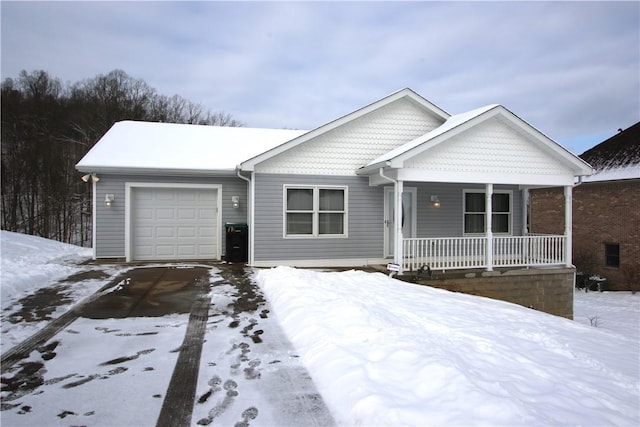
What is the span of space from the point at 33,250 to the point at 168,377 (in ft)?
38.0

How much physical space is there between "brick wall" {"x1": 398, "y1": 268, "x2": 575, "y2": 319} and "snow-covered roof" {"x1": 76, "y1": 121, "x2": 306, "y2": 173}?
682 cm

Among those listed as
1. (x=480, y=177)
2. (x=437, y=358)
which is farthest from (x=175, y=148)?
(x=437, y=358)

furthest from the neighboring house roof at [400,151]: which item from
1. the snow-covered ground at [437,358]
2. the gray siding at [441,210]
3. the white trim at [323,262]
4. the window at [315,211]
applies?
the snow-covered ground at [437,358]

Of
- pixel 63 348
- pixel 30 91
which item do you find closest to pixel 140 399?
pixel 63 348

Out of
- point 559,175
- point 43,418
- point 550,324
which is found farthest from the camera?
point 559,175

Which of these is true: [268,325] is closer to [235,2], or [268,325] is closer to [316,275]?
[316,275]

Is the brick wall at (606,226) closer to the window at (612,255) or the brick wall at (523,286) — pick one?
the window at (612,255)

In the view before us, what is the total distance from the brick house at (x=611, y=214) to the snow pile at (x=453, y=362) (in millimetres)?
15748

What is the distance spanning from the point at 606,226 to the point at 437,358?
20.1 m

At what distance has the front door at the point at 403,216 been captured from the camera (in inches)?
462

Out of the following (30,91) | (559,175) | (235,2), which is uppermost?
(30,91)

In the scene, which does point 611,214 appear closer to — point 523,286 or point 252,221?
point 523,286

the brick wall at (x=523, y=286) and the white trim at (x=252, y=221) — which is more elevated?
the white trim at (x=252, y=221)

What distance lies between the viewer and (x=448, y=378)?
3.50 metres
